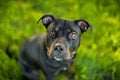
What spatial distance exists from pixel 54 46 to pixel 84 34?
6.65 ft

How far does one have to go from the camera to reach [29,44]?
5.91 meters

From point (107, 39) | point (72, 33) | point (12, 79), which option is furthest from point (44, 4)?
point (72, 33)

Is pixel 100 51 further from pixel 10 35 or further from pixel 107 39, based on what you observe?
pixel 10 35

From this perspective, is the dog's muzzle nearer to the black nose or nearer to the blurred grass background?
the black nose

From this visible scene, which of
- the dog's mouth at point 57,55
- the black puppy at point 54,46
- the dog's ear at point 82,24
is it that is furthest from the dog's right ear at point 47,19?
the dog's mouth at point 57,55

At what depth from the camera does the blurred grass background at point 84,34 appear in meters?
5.77

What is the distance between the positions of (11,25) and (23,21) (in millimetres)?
259

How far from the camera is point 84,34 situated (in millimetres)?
6789

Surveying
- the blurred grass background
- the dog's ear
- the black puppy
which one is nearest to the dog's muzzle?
the black puppy

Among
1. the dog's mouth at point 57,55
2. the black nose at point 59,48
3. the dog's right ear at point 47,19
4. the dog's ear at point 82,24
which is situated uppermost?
the dog's right ear at point 47,19

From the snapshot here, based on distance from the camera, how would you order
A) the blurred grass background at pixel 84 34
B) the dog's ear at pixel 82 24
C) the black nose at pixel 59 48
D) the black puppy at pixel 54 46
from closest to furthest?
the black nose at pixel 59 48 < the black puppy at pixel 54 46 < the dog's ear at pixel 82 24 < the blurred grass background at pixel 84 34

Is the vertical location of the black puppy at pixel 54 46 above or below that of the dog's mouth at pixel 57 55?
above

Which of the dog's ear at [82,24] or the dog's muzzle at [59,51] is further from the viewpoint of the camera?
the dog's ear at [82,24]

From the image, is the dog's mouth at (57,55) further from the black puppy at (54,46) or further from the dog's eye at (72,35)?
the dog's eye at (72,35)
